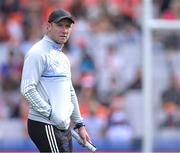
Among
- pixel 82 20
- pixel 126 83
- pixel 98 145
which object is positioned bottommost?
pixel 98 145

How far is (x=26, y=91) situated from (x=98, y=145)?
505 cm

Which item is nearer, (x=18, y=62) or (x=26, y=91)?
(x=26, y=91)

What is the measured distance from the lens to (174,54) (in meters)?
11.1

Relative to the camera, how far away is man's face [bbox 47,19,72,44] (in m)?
5.90

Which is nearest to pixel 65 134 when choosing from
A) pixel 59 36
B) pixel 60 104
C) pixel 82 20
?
pixel 60 104

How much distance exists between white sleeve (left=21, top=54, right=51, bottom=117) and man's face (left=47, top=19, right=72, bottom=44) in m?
0.22

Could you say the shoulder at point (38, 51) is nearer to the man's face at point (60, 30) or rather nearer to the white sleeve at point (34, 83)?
the white sleeve at point (34, 83)

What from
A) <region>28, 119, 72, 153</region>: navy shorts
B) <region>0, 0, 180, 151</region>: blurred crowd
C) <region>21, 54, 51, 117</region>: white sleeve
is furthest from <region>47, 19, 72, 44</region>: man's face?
<region>0, 0, 180, 151</region>: blurred crowd

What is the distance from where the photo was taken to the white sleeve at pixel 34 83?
575cm

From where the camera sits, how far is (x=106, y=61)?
1173 centimetres

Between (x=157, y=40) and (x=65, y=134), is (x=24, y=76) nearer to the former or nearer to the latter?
(x=65, y=134)

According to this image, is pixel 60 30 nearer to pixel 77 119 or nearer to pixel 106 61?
pixel 77 119

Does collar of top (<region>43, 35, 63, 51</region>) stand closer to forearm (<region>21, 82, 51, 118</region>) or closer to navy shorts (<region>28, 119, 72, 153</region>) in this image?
forearm (<region>21, 82, 51, 118</region>)

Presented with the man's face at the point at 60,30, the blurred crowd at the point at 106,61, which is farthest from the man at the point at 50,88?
the blurred crowd at the point at 106,61
